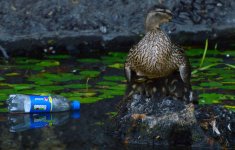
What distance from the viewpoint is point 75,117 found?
26.7 ft

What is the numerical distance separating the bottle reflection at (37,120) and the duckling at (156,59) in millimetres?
717

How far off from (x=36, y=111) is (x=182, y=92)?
141cm

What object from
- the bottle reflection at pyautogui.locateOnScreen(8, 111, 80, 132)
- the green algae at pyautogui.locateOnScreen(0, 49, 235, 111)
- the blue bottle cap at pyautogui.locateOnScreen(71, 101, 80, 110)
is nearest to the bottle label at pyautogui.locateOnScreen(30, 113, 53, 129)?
the bottle reflection at pyautogui.locateOnScreen(8, 111, 80, 132)

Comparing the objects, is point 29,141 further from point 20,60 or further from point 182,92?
point 20,60

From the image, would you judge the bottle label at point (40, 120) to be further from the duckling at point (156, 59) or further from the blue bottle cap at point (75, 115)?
the duckling at point (156, 59)

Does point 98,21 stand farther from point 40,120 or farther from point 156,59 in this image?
point 40,120

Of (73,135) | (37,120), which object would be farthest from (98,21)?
(73,135)

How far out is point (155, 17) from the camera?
8555 mm

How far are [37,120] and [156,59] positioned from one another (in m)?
1.25

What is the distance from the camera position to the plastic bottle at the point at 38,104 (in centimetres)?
816

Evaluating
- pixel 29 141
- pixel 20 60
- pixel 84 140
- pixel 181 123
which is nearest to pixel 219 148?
pixel 181 123

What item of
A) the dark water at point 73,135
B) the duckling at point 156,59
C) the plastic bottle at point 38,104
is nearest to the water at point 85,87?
the dark water at point 73,135

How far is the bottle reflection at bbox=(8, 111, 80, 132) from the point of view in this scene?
779 centimetres

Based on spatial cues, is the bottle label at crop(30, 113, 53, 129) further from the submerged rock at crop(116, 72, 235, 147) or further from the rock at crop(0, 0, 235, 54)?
the rock at crop(0, 0, 235, 54)
